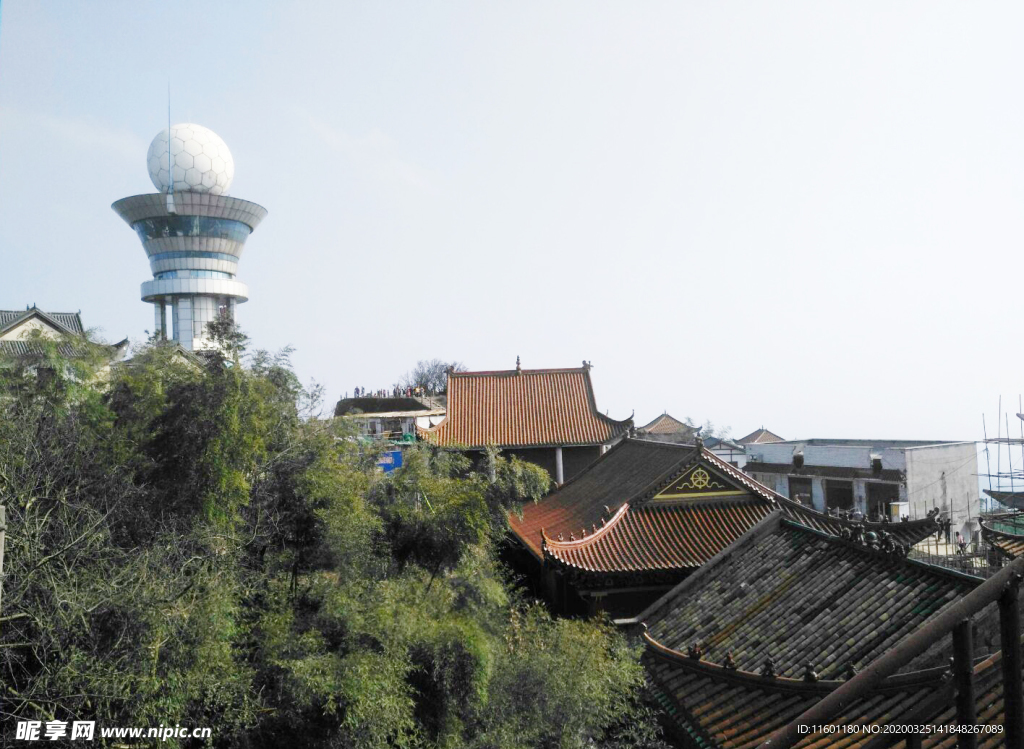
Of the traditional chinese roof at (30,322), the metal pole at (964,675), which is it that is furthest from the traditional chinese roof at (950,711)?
the traditional chinese roof at (30,322)

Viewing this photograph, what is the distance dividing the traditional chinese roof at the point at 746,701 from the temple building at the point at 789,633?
1 cm

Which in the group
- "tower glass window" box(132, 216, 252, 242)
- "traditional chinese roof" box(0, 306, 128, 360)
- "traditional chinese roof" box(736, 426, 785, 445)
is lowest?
"traditional chinese roof" box(736, 426, 785, 445)

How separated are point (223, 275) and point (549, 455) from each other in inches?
1479

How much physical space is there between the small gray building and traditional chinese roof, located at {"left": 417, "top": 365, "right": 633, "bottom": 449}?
755cm

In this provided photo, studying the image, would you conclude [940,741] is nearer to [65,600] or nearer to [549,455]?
[65,600]

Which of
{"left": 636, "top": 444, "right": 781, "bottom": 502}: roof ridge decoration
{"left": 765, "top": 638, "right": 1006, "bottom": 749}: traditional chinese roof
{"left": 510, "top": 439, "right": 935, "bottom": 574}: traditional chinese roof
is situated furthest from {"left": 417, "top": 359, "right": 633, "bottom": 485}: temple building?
{"left": 765, "top": 638, "right": 1006, "bottom": 749}: traditional chinese roof

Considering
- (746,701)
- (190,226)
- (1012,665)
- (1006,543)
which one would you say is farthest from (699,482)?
(190,226)

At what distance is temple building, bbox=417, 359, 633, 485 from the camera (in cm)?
2508

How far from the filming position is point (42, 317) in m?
30.8

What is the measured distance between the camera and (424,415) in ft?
135

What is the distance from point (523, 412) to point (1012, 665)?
78.2 ft

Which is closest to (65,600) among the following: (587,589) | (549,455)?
(587,589)

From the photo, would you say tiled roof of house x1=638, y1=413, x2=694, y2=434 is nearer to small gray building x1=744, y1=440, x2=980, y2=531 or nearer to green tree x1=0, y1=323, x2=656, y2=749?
small gray building x1=744, y1=440, x2=980, y2=531

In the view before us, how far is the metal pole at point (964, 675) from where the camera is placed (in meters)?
2.39
